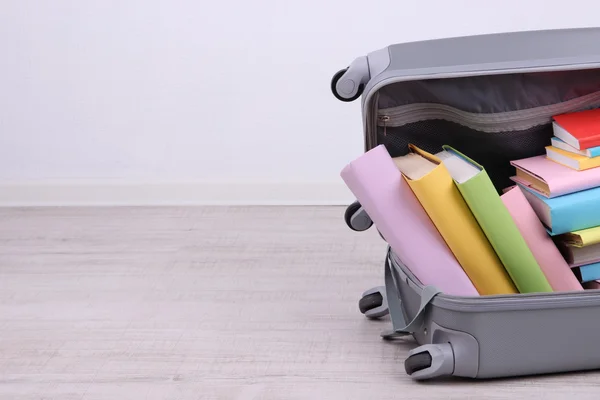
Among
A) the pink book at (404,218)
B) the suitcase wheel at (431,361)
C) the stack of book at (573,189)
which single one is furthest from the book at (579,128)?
the suitcase wheel at (431,361)

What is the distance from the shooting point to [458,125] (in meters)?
1.40

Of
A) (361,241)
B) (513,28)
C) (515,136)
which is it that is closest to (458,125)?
(515,136)

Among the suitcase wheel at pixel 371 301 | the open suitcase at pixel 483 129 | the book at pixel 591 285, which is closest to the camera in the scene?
the open suitcase at pixel 483 129

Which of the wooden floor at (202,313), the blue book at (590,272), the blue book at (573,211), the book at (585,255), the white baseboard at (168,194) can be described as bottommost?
the white baseboard at (168,194)

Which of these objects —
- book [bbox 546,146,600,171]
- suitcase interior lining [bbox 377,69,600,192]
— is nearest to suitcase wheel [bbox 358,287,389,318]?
suitcase interior lining [bbox 377,69,600,192]

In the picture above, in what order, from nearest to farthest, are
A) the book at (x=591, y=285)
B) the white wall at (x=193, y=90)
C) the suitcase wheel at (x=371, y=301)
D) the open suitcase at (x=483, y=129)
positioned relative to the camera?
the open suitcase at (x=483, y=129) → the book at (x=591, y=285) → the suitcase wheel at (x=371, y=301) → the white wall at (x=193, y=90)

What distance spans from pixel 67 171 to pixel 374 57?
1392 mm

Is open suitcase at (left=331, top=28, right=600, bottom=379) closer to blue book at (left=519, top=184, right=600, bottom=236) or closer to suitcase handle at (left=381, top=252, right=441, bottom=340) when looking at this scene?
suitcase handle at (left=381, top=252, right=441, bottom=340)

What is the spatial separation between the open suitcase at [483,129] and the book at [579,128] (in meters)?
0.02

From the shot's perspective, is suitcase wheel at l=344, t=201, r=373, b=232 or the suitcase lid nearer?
the suitcase lid

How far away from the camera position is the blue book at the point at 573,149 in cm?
129

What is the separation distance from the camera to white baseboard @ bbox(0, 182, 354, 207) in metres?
2.41

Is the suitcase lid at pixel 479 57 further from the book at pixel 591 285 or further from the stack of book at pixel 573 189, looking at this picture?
Answer: the book at pixel 591 285

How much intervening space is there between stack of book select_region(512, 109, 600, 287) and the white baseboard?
1.08 m
